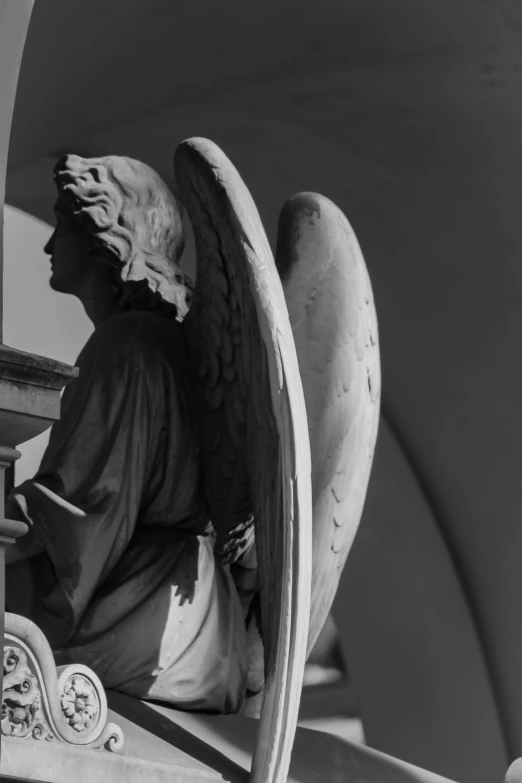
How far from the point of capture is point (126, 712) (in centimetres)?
377

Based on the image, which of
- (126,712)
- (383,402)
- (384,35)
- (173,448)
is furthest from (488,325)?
(126,712)

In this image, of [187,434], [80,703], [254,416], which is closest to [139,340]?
[187,434]

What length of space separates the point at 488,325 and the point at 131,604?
81.1 inches

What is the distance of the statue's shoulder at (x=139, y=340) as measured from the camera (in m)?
Answer: 4.09

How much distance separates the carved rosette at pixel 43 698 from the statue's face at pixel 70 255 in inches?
44.5

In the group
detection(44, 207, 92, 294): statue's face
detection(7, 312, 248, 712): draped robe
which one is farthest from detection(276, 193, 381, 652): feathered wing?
detection(44, 207, 92, 294): statue's face

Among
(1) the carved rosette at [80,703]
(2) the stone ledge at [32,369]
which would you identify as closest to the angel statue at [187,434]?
(1) the carved rosette at [80,703]

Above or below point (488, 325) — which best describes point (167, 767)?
below

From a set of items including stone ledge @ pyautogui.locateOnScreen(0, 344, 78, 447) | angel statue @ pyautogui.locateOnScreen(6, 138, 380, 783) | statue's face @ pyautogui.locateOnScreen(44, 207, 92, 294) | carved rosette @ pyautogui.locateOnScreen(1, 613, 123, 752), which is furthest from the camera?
statue's face @ pyautogui.locateOnScreen(44, 207, 92, 294)

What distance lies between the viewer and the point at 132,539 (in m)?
4.07

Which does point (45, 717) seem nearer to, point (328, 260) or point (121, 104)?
point (328, 260)

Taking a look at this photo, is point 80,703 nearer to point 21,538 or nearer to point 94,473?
point 21,538

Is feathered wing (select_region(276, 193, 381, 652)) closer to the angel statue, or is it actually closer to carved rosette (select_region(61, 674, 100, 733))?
the angel statue

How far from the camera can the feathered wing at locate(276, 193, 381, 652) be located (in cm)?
397
